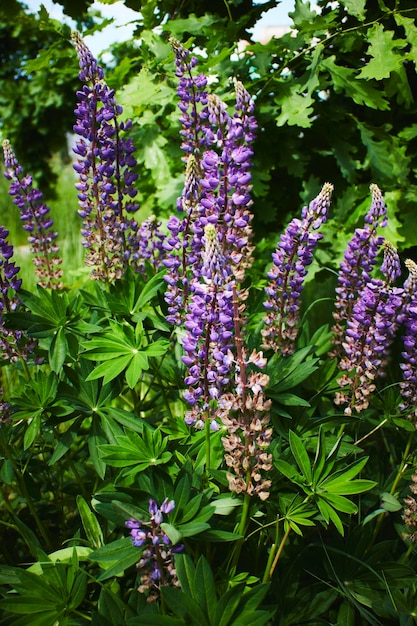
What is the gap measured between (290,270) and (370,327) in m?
0.33

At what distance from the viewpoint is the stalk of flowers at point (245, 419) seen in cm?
137

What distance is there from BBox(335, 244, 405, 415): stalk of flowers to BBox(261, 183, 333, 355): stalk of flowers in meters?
0.21

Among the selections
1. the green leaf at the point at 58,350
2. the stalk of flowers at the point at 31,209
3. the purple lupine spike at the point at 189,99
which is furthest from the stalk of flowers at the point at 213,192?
the stalk of flowers at the point at 31,209

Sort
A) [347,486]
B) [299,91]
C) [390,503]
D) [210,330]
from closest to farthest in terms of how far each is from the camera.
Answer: [210,330]
[347,486]
[390,503]
[299,91]

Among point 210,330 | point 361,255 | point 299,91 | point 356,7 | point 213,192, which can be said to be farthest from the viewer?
point 299,91

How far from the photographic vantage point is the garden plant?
1.47 meters

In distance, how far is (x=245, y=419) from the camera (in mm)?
1426

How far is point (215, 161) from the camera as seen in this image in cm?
157

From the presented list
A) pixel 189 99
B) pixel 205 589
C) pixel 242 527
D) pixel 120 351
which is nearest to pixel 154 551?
pixel 205 589

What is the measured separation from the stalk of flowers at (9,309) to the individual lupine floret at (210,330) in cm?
77

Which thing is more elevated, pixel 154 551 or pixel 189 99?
pixel 189 99

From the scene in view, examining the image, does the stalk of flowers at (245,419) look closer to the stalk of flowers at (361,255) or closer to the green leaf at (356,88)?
the stalk of flowers at (361,255)

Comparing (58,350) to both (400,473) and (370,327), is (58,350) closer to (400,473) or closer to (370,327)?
(370,327)

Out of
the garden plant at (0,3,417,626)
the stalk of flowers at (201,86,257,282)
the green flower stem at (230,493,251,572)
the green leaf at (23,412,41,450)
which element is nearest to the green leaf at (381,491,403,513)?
the garden plant at (0,3,417,626)
